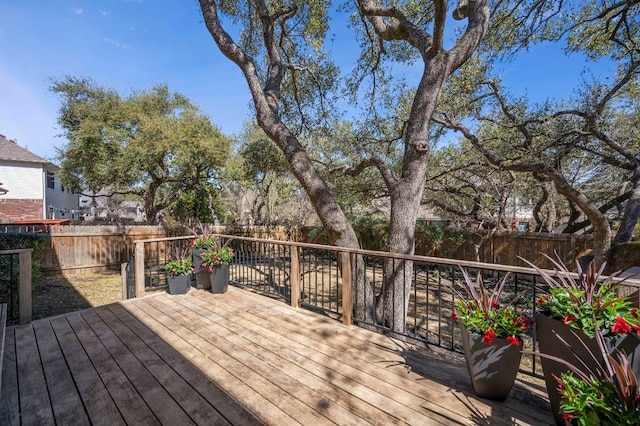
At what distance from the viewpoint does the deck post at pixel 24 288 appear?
10.8 ft

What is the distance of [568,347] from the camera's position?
5.38 feet

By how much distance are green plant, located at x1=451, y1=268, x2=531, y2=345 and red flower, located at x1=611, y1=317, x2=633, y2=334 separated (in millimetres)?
468

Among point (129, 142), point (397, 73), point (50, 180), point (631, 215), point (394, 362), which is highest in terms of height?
point (397, 73)

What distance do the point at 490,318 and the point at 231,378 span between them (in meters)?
1.98

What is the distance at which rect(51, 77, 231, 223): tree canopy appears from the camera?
896cm

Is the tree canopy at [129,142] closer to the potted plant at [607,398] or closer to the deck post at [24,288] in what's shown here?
the deck post at [24,288]

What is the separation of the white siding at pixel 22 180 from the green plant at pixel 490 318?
20.5 meters

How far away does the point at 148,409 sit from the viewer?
190 cm

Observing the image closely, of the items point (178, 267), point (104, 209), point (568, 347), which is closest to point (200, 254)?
point (178, 267)

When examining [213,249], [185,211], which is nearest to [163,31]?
[213,249]

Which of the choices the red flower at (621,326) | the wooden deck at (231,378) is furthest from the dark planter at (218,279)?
the red flower at (621,326)

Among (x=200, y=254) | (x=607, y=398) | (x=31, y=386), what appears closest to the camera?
(x=607, y=398)

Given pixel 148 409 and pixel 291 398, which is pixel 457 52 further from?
pixel 148 409

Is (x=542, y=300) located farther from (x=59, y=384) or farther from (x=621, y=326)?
(x=59, y=384)
